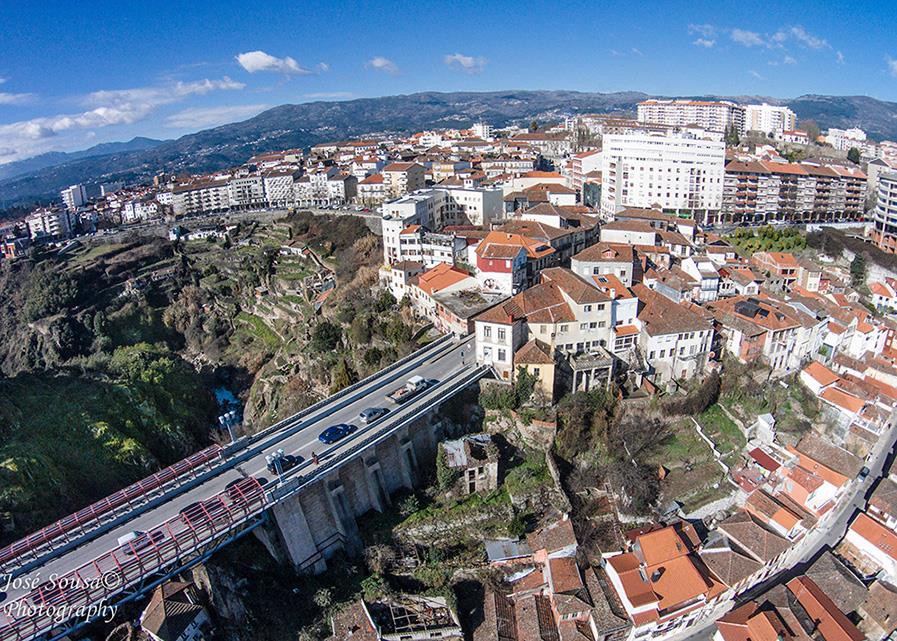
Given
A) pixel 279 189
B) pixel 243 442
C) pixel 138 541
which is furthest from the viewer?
pixel 279 189

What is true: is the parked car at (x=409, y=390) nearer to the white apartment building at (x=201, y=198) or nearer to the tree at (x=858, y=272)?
the tree at (x=858, y=272)

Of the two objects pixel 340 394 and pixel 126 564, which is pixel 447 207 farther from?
pixel 126 564

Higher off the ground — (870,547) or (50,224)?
(50,224)

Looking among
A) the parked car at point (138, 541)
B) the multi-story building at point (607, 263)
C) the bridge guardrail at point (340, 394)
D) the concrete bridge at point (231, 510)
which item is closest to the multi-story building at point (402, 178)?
the multi-story building at point (607, 263)

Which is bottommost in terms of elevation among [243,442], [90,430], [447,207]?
[90,430]

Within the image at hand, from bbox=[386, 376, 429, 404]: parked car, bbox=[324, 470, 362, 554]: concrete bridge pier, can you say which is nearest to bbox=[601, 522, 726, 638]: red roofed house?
bbox=[324, 470, 362, 554]: concrete bridge pier

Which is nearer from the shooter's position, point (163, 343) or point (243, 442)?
point (243, 442)

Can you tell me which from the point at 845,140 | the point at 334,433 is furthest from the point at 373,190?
the point at 845,140

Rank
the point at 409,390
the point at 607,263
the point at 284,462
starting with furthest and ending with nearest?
the point at 607,263 < the point at 409,390 < the point at 284,462
